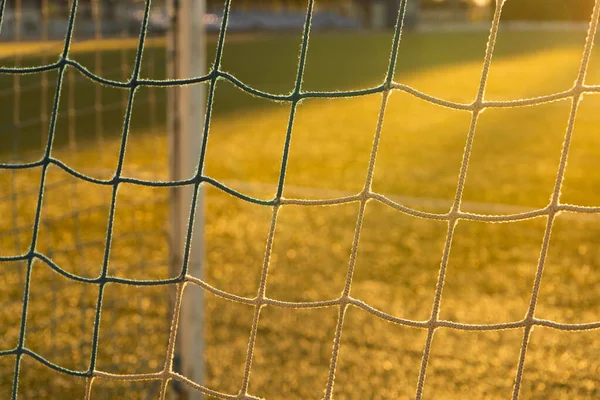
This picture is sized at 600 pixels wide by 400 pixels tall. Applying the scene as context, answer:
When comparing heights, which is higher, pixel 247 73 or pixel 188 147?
pixel 247 73

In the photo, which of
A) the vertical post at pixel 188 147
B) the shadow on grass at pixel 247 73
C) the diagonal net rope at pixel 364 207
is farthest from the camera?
the shadow on grass at pixel 247 73

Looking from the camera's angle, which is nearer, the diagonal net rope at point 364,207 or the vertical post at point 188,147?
the diagonal net rope at point 364,207

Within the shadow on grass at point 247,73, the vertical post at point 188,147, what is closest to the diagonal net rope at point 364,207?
the vertical post at point 188,147

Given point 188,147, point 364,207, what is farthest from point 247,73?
point 364,207

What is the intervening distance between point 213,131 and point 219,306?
361 centimetres

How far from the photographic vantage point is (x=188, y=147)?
1.78 m

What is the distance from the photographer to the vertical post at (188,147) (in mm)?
1723

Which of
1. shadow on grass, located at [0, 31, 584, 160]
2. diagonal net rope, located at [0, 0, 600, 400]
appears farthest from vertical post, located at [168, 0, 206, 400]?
shadow on grass, located at [0, 31, 584, 160]

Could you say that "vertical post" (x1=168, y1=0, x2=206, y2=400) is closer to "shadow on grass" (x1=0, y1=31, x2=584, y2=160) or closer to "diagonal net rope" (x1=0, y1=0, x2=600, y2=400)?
"diagonal net rope" (x1=0, y1=0, x2=600, y2=400)

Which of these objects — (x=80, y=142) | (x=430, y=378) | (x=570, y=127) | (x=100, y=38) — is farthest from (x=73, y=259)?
(x=80, y=142)

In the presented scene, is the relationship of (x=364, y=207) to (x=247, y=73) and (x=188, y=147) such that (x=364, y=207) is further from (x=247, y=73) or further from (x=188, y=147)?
(x=247, y=73)

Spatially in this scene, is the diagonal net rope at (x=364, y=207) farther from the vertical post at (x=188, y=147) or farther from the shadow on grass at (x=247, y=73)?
the shadow on grass at (x=247, y=73)

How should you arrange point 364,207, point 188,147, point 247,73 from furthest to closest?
point 247,73, point 188,147, point 364,207

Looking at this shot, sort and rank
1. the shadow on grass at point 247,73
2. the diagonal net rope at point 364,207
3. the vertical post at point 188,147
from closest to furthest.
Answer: the diagonal net rope at point 364,207 → the vertical post at point 188,147 → the shadow on grass at point 247,73
